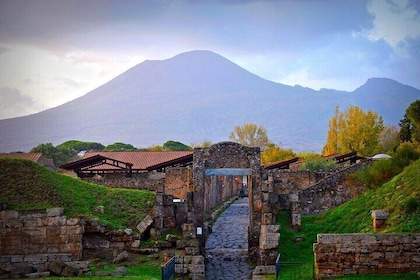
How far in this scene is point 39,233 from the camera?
775 inches

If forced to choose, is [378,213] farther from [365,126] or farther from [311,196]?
[365,126]

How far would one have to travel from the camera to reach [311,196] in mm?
29484

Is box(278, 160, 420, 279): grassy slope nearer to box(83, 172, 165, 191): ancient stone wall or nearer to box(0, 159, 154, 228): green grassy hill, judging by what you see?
box(0, 159, 154, 228): green grassy hill

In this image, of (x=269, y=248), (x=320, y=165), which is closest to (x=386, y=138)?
(x=320, y=165)

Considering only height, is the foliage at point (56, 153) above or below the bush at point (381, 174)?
above

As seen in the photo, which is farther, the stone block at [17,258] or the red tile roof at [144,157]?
the red tile roof at [144,157]

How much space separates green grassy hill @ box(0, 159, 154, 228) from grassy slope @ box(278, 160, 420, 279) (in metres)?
5.82

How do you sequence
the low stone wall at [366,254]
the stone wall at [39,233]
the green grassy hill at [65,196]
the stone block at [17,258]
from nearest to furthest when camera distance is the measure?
the low stone wall at [366,254] → the stone block at [17,258] → the stone wall at [39,233] → the green grassy hill at [65,196]

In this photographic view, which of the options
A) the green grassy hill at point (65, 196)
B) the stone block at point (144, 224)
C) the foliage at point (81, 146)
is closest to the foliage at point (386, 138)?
the foliage at point (81, 146)

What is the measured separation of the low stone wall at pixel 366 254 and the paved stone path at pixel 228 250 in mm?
5579

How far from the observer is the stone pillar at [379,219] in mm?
17969

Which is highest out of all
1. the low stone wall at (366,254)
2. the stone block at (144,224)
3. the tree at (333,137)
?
the tree at (333,137)

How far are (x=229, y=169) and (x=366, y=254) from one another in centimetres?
1199

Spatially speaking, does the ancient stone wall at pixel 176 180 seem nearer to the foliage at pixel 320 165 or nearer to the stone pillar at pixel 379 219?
the foliage at pixel 320 165
